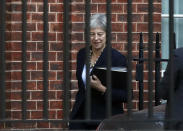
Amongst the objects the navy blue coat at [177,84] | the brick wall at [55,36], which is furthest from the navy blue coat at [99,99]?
the brick wall at [55,36]

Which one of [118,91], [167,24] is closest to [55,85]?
[167,24]

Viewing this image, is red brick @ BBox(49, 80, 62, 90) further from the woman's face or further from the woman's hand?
the woman's hand

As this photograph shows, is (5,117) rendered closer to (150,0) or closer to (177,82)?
(150,0)

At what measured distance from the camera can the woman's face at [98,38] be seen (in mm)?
5758

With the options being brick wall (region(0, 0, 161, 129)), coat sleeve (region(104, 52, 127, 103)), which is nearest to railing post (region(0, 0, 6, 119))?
coat sleeve (region(104, 52, 127, 103))

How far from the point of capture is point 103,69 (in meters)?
5.28

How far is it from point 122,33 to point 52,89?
866 mm

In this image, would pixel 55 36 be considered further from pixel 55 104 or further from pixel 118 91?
pixel 118 91

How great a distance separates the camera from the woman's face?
576 centimetres

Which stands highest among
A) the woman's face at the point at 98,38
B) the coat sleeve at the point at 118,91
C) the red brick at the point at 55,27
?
the red brick at the point at 55,27

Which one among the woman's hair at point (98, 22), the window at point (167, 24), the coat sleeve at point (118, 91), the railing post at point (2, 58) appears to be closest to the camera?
the railing post at point (2, 58)

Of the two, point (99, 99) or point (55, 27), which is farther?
point (55, 27)

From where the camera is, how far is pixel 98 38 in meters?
5.76

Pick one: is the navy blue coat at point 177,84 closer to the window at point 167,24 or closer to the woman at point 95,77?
the woman at point 95,77
